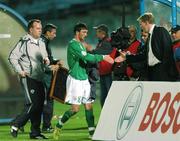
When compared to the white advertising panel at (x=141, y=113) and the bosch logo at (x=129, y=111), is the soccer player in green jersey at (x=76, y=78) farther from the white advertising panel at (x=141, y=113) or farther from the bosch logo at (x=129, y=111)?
the bosch logo at (x=129, y=111)

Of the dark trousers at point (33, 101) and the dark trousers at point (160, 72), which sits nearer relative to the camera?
the dark trousers at point (160, 72)

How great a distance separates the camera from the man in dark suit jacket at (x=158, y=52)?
1270 cm

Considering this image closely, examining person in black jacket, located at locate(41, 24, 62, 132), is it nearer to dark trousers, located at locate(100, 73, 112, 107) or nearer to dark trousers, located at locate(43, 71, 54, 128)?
dark trousers, located at locate(43, 71, 54, 128)

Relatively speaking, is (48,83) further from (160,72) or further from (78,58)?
(160,72)

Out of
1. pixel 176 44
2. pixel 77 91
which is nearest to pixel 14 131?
pixel 77 91

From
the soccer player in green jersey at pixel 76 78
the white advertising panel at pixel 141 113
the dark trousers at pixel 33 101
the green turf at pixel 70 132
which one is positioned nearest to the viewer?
the white advertising panel at pixel 141 113

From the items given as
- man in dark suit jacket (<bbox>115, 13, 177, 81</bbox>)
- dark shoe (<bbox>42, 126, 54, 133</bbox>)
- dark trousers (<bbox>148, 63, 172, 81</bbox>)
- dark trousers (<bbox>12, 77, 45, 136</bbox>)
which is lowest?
dark shoe (<bbox>42, 126, 54, 133</bbox>)

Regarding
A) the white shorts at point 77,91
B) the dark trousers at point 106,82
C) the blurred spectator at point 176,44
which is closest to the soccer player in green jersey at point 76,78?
the white shorts at point 77,91

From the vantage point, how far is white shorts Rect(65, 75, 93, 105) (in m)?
14.3

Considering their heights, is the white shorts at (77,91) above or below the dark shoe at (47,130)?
above

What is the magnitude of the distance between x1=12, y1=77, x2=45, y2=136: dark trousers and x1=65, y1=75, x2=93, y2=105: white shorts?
53 centimetres

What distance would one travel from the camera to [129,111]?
36.4 ft

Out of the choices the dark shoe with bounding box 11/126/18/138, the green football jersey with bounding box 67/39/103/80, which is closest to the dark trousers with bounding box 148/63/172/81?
the green football jersey with bounding box 67/39/103/80

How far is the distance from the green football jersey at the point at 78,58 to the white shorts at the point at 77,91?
8 cm
